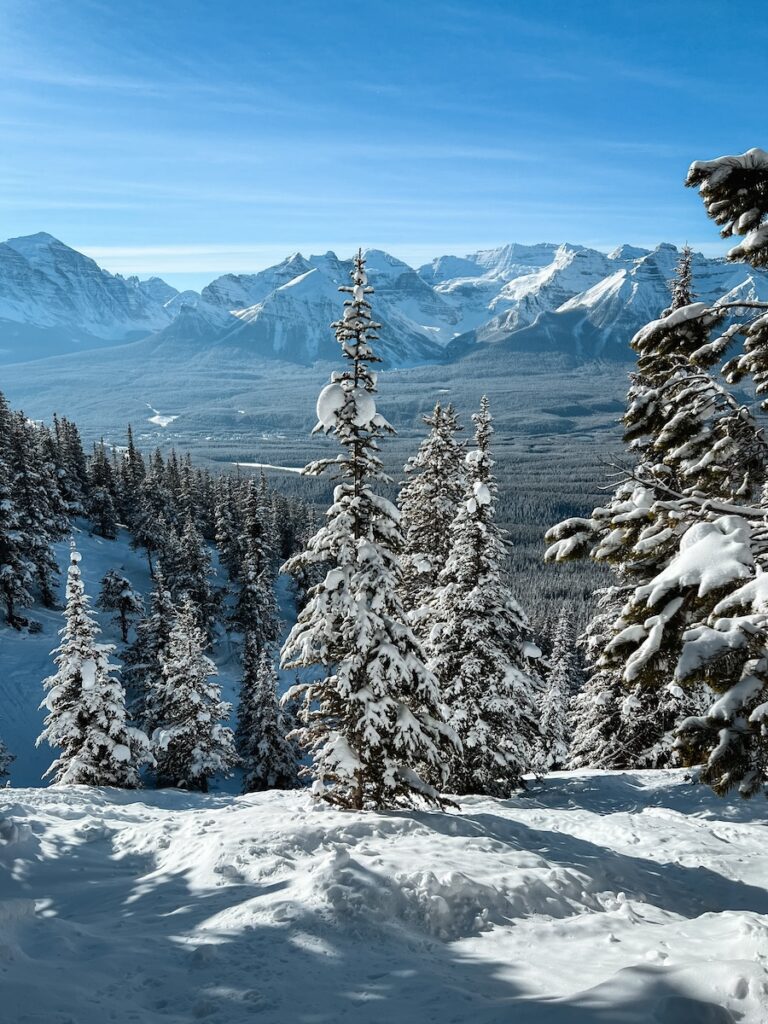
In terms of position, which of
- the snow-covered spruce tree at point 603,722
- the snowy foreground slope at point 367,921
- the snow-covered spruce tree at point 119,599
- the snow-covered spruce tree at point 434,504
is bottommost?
the snow-covered spruce tree at point 119,599

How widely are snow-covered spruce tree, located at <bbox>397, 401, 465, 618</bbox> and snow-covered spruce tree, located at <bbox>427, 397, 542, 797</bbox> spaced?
3488mm

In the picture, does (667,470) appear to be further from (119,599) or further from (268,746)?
(119,599)

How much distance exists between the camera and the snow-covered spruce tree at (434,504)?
24.0m

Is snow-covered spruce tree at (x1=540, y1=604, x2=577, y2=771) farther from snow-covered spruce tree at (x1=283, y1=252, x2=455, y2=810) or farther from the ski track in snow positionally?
snow-covered spruce tree at (x1=283, y1=252, x2=455, y2=810)

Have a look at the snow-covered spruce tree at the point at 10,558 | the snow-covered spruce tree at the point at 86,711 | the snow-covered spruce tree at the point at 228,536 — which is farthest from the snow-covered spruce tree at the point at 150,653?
the snow-covered spruce tree at the point at 228,536

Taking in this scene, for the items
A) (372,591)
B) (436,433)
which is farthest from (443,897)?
(436,433)

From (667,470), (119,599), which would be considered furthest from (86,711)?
(119,599)

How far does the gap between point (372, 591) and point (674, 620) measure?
8891 millimetres

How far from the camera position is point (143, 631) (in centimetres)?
4316

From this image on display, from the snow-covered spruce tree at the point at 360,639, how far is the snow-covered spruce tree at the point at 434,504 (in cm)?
991

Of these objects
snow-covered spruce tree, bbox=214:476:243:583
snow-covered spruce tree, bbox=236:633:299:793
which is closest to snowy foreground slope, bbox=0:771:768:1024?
snow-covered spruce tree, bbox=236:633:299:793

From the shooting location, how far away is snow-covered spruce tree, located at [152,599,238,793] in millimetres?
31812

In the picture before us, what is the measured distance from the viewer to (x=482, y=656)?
19688mm

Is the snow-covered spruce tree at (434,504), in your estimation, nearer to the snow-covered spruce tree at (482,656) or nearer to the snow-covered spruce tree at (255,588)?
the snow-covered spruce tree at (482,656)
